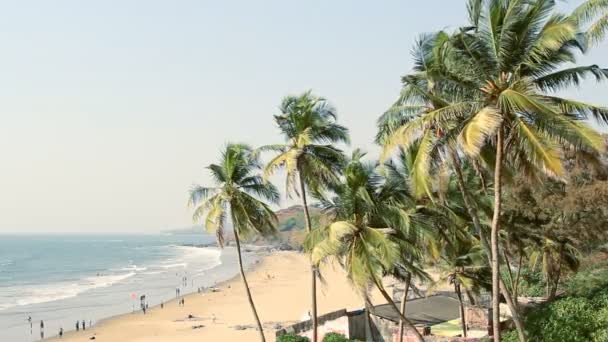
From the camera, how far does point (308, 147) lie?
17750 mm

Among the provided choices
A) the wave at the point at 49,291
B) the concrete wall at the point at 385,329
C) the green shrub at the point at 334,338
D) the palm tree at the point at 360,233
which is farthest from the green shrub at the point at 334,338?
the wave at the point at 49,291

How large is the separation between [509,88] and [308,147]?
7843mm

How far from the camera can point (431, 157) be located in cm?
1257

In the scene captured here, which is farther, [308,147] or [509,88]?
[308,147]

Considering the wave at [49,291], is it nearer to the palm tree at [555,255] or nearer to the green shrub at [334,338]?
the green shrub at [334,338]

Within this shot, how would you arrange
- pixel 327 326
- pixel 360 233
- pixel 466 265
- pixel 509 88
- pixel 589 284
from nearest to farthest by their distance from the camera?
pixel 509 88 < pixel 360 233 < pixel 589 284 < pixel 466 265 < pixel 327 326

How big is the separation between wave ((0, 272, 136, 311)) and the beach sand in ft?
50.2

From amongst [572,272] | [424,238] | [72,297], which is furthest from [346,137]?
[72,297]

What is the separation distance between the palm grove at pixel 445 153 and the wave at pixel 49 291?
158 ft

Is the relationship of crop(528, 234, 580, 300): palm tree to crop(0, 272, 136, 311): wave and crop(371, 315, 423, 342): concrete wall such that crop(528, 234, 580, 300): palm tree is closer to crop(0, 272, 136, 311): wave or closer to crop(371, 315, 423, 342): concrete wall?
crop(371, 315, 423, 342): concrete wall

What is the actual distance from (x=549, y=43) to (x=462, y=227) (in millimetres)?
9258

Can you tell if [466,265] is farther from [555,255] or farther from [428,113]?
[428,113]

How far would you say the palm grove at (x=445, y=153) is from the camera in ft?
35.5

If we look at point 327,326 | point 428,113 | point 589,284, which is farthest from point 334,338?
point 428,113
